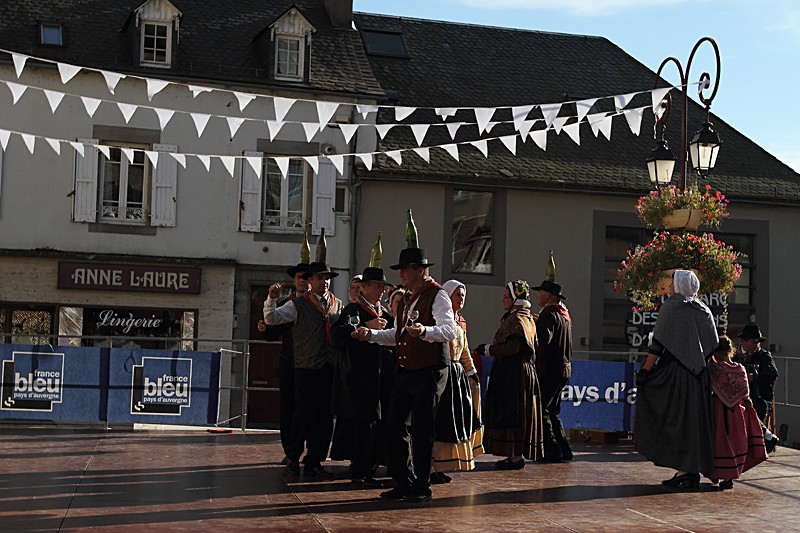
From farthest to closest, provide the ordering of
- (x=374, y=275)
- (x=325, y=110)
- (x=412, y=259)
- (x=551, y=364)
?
(x=325, y=110)
(x=551, y=364)
(x=374, y=275)
(x=412, y=259)

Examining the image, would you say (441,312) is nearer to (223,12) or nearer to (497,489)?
(497,489)

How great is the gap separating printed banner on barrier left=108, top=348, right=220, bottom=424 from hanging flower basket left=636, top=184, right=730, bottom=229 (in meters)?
6.11

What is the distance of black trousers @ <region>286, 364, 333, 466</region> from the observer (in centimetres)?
1052

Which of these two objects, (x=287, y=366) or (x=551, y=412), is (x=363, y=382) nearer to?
(x=287, y=366)

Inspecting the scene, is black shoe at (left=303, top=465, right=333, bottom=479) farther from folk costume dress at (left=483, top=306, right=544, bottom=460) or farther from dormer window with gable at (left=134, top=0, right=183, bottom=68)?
dormer window with gable at (left=134, top=0, right=183, bottom=68)

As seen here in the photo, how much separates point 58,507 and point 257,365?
48.0 feet

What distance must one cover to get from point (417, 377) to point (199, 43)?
1675cm

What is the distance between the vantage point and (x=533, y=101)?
90.5 feet

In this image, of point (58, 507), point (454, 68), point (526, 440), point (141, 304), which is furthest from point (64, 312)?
point (58, 507)

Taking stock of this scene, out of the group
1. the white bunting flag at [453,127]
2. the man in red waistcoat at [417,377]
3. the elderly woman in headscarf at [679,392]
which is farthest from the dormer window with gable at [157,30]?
the man in red waistcoat at [417,377]

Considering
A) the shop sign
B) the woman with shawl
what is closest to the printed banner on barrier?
the woman with shawl

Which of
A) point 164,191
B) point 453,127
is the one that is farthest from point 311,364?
point 164,191

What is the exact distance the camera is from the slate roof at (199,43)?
23.4 m

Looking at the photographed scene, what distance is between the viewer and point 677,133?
91.7 feet
